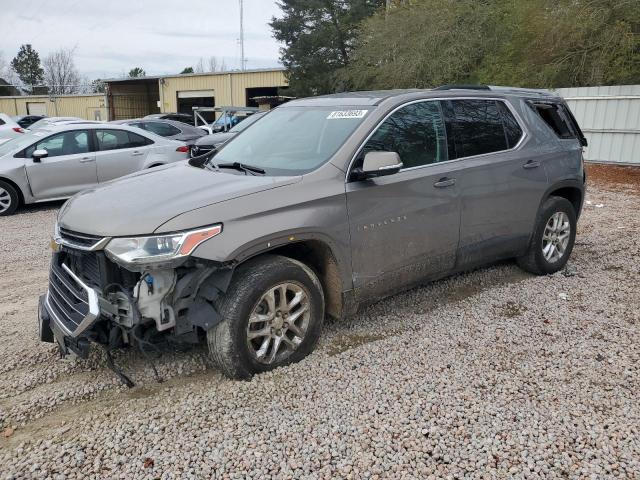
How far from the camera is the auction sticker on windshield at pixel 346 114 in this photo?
13.3 ft

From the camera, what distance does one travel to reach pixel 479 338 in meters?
4.09

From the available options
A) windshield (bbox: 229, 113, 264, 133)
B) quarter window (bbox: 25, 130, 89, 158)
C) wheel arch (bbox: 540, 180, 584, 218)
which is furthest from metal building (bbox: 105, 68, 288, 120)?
wheel arch (bbox: 540, 180, 584, 218)

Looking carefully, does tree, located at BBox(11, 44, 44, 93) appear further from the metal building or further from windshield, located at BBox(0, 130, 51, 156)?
windshield, located at BBox(0, 130, 51, 156)

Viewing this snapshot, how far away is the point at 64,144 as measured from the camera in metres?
9.65

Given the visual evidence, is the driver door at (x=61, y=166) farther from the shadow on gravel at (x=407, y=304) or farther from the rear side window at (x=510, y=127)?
the rear side window at (x=510, y=127)

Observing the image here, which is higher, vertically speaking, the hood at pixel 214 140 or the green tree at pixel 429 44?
the green tree at pixel 429 44

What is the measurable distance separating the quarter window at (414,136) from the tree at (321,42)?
28.8 m

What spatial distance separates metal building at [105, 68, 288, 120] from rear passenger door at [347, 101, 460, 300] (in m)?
33.0

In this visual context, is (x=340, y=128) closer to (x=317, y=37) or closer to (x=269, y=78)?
(x=317, y=37)

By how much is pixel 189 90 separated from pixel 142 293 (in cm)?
4049

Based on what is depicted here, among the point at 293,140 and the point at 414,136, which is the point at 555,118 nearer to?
the point at 414,136

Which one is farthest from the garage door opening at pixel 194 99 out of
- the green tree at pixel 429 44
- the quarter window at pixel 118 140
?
the quarter window at pixel 118 140

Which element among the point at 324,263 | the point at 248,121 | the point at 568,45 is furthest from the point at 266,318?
the point at 568,45

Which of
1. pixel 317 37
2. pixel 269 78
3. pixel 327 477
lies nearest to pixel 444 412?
pixel 327 477
